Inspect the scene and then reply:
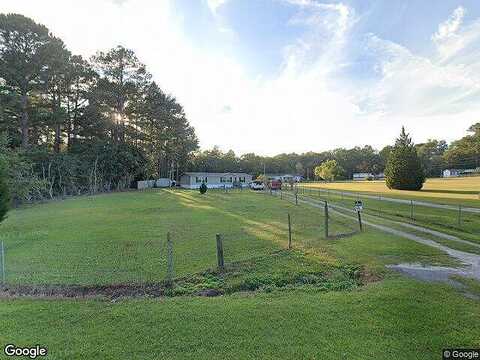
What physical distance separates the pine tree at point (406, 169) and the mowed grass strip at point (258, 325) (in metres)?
36.8

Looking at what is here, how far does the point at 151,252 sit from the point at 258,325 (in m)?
6.57

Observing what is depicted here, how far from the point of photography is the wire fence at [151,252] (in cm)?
804

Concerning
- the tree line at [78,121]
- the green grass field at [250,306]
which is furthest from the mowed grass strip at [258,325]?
the tree line at [78,121]

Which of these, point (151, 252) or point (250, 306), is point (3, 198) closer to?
point (151, 252)

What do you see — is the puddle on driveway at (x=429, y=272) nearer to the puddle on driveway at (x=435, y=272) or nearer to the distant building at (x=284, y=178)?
the puddle on driveway at (x=435, y=272)

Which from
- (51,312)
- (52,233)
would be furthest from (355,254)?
(52,233)

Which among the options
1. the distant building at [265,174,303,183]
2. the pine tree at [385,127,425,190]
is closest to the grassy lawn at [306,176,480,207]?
the pine tree at [385,127,425,190]

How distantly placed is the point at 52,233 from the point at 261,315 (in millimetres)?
13076

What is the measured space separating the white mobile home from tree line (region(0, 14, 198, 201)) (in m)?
4.61

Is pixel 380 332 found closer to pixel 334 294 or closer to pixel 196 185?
pixel 334 294

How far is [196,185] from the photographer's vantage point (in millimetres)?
61406

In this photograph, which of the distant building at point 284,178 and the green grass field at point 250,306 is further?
the distant building at point 284,178

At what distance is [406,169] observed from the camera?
39.1 metres

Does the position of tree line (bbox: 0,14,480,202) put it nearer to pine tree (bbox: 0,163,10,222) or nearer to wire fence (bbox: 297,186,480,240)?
pine tree (bbox: 0,163,10,222)
